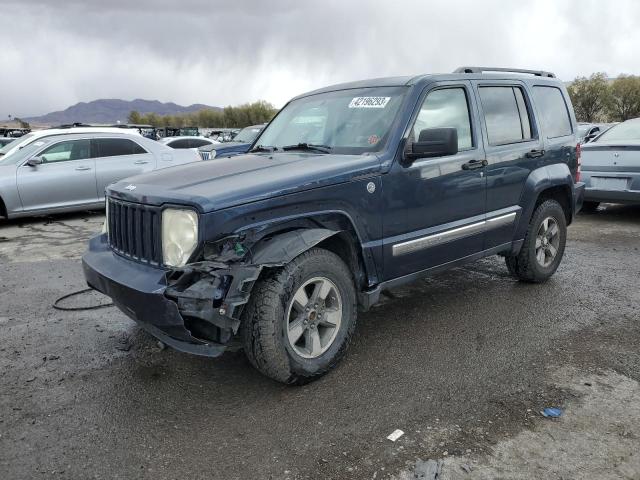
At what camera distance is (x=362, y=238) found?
3.54 meters

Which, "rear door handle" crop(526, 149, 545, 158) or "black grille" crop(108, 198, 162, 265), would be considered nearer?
"black grille" crop(108, 198, 162, 265)

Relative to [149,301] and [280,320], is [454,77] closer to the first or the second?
[280,320]

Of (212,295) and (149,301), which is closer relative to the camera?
(212,295)

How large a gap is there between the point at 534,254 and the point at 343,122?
2.42 metres

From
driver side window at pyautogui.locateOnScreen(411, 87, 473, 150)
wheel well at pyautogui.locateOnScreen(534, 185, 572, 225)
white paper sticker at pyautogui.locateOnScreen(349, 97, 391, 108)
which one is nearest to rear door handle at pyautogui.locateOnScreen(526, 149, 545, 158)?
wheel well at pyautogui.locateOnScreen(534, 185, 572, 225)

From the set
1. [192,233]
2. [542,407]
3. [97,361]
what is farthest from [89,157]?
[542,407]

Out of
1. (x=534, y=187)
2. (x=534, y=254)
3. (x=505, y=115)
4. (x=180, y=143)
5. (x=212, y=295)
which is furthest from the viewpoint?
(x=180, y=143)

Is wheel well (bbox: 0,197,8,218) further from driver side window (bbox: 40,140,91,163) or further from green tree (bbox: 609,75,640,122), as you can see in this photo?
green tree (bbox: 609,75,640,122)

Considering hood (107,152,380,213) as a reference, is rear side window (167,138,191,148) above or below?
below

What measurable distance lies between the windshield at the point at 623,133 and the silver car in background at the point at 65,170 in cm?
702

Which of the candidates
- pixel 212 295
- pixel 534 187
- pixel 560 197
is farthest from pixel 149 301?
pixel 560 197

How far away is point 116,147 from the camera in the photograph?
982 centimetres

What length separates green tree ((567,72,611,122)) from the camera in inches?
1980

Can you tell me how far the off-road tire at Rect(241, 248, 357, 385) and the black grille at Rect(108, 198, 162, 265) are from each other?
645 mm
